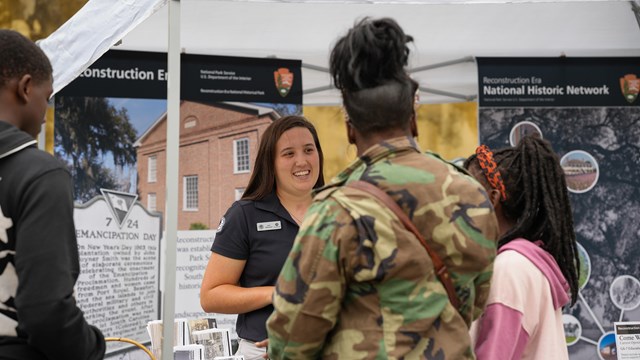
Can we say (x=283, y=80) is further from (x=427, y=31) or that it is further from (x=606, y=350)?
(x=606, y=350)

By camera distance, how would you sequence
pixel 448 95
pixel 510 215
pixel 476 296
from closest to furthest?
pixel 476 296, pixel 510 215, pixel 448 95

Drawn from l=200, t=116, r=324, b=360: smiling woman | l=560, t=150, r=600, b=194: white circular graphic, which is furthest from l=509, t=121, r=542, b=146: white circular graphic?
l=200, t=116, r=324, b=360: smiling woman

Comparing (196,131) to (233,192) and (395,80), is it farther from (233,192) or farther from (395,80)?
(395,80)

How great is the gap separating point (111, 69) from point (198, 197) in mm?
1122

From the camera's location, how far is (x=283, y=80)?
17.8 feet

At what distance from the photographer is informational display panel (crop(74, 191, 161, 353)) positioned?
16.0 feet

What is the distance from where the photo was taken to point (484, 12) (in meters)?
5.18

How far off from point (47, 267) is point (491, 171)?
4.12ft

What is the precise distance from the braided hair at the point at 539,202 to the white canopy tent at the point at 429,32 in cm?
274

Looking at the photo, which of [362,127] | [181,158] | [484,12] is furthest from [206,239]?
[362,127]

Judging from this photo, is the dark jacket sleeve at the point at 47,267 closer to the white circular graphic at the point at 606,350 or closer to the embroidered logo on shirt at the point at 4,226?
the embroidered logo on shirt at the point at 4,226

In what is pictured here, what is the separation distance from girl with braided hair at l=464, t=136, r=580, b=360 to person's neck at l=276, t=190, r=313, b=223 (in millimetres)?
965

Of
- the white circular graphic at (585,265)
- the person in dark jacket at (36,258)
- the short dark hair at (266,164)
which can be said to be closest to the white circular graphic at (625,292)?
the white circular graphic at (585,265)

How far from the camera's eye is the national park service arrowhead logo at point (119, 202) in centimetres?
507
